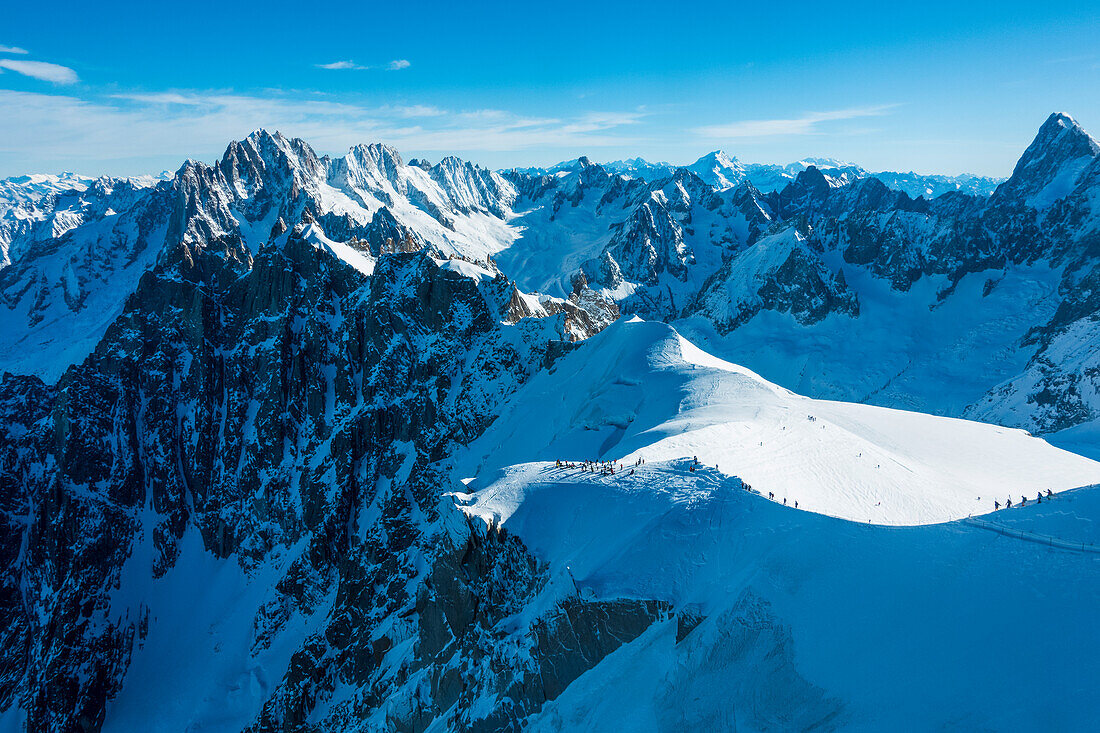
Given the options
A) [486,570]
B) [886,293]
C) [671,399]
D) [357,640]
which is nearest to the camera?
[486,570]

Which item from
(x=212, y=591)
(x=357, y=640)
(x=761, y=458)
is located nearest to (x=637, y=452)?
(x=761, y=458)

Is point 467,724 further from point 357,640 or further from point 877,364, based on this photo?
point 877,364

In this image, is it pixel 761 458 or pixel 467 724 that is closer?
pixel 467 724

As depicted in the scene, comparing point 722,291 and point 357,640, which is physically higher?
point 722,291

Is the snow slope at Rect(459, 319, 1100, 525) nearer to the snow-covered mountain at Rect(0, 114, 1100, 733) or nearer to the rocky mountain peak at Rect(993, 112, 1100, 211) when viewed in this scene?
the snow-covered mountain at Rect(0, 114, 1100, 733)

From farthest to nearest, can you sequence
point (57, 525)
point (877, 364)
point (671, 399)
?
1. point (877, 364)
2. point (57, 525)
3. point (671, 399)

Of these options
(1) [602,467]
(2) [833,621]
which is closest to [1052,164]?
(1) [602,467]

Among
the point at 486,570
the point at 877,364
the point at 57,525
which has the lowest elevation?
the point at 57,525
